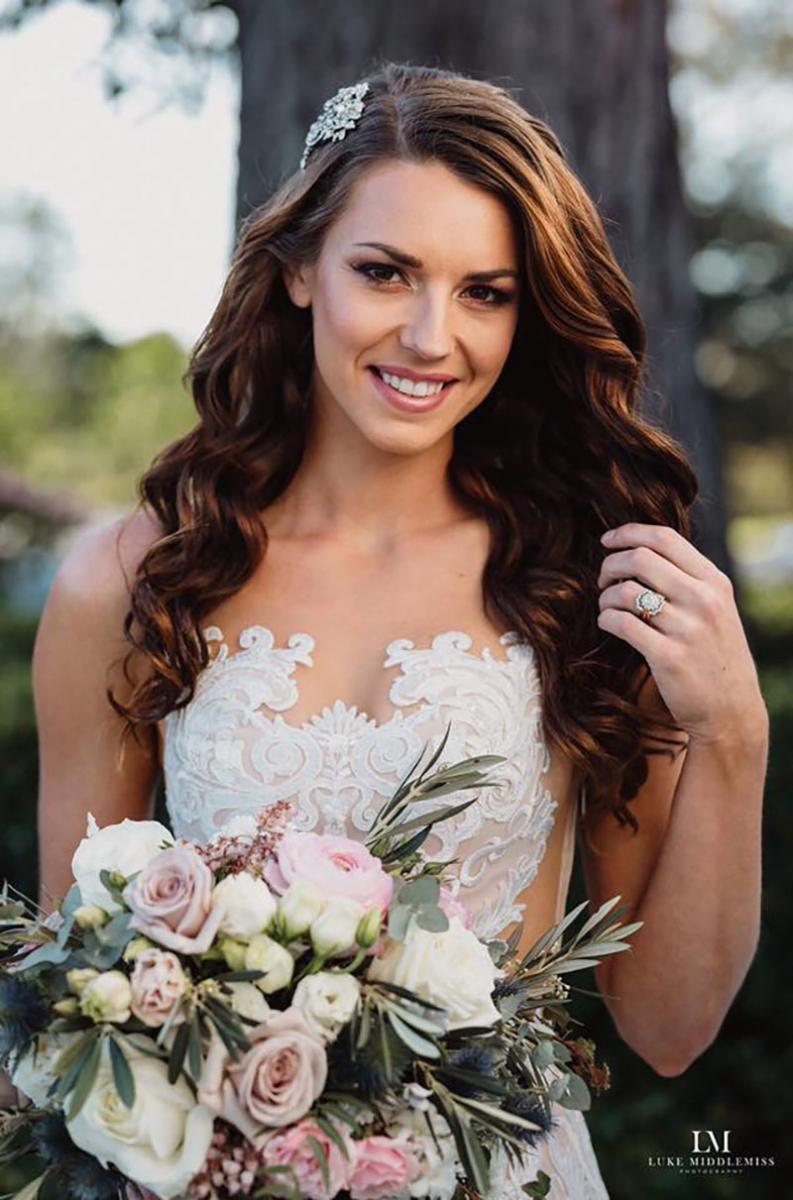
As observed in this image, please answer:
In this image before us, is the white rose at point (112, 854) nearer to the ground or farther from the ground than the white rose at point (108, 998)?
farther from the ground

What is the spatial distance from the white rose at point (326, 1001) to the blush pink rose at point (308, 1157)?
11 cm

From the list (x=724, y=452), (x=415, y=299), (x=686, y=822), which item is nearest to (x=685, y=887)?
(x=686, y=822)

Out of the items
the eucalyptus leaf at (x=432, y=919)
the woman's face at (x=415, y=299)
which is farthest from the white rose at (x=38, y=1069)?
the woman's face at (x=415, y=299)

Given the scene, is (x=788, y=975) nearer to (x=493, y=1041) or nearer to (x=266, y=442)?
(x=266, y=442)

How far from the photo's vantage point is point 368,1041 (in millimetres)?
1742

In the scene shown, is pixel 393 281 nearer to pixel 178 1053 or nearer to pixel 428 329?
pixel 428 329

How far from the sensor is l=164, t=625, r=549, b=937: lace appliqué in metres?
2.55

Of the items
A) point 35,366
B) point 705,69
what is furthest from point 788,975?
point 35,366

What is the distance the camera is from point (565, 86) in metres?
4.14

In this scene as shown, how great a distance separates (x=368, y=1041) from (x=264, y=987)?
142mm

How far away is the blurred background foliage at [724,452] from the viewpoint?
454 cm

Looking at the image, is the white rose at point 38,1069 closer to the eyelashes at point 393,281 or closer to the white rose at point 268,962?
the white rose at point 268,962

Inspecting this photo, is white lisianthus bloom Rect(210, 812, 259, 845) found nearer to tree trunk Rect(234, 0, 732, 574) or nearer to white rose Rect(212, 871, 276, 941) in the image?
white rose Rect(212, 871, 276, 941)

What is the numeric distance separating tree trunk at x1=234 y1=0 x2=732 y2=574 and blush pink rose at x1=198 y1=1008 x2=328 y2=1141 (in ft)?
8.84
